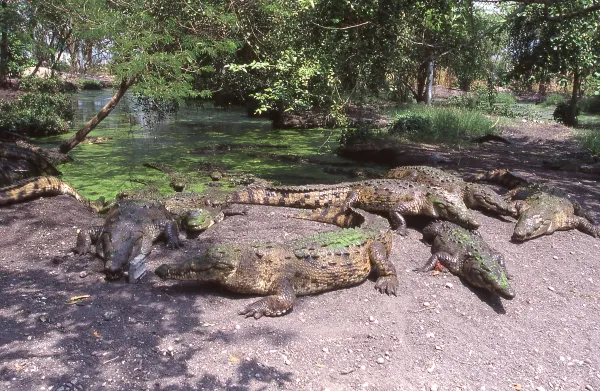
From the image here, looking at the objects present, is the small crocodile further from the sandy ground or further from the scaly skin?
the sandy ground

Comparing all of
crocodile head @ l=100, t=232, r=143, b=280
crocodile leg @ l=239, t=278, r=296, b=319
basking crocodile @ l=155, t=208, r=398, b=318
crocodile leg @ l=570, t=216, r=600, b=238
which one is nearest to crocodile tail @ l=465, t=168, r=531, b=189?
crocodile leg @ l=570, t=216, r=600, b=238

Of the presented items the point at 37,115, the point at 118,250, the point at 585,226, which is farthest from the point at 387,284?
the point at 37,115

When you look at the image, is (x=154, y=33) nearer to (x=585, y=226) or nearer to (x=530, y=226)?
(x=530, y=226)

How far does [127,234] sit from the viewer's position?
16.3 ft

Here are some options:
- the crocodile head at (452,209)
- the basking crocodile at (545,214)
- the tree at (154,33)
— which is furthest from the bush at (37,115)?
the basking crocodile at (545,214)

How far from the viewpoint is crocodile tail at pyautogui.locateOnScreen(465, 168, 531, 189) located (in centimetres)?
833

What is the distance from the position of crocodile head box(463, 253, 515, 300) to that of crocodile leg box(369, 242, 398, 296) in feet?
2.53

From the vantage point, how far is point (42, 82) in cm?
1889

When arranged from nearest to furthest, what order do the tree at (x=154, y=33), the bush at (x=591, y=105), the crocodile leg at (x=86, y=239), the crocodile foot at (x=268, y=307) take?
the crocodile foot at (x=268, y=307) < the crocodile leg at (x=86, y=239) < the tree at (x=154, y=33) < the bush at (x=591, y=105)

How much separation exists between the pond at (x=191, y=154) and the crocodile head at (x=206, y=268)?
4.60m

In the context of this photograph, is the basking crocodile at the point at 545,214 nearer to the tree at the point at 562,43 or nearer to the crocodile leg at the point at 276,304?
the crocodile leg at the point at 276,304

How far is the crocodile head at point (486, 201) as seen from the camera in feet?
22.0

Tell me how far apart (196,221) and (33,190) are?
2645 millimetres

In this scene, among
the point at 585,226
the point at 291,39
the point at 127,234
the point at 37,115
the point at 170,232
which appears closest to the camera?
the point at 127,234
